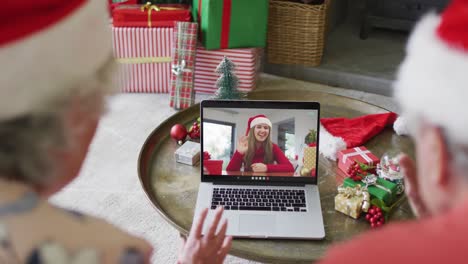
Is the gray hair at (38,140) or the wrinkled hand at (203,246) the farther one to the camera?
the wrinkled hand at (203,246)

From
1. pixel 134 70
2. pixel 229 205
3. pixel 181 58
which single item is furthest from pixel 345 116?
pixel 134 70

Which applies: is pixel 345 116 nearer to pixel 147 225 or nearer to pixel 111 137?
pixel 147 225

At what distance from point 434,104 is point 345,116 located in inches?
52.7

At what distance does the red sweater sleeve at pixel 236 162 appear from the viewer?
4.95ft

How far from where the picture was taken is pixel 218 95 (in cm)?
190

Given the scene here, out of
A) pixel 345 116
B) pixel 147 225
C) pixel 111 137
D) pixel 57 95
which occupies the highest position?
pixel 57 95

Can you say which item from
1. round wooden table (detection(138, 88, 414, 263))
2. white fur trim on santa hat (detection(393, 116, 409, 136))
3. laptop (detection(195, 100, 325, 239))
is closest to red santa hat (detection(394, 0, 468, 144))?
round wooden table (detection(138, 88, 414, 263))

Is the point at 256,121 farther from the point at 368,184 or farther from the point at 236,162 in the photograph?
the point at 368,184

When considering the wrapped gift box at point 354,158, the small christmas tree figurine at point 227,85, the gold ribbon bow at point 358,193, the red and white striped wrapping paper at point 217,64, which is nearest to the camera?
A: the gold ribbon bow at point 358,193

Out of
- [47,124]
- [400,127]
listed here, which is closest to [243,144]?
[400,127]

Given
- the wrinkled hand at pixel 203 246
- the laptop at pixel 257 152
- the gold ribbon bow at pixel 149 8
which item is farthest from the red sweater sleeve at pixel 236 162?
the gold ribbon bow at pixel 149 8

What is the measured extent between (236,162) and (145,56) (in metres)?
1.42

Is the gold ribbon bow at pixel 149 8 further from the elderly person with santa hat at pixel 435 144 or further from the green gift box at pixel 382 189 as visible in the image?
the elderly person with santa hat at pixel 435 144

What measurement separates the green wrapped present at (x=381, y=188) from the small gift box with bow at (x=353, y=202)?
0.05 metres
